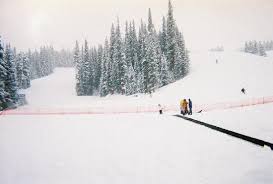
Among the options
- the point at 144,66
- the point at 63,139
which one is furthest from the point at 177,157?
the point at 144,66

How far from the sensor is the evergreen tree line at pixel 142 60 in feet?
211

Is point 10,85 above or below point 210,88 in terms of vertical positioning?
above

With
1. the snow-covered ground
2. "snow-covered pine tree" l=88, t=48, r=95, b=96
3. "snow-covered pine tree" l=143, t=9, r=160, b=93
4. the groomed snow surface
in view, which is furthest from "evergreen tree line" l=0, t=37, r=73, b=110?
the snow-covered ground

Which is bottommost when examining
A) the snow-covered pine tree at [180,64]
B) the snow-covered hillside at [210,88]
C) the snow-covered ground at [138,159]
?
the snow-covered ground at [138,159]

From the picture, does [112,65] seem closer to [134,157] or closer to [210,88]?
[210,88]

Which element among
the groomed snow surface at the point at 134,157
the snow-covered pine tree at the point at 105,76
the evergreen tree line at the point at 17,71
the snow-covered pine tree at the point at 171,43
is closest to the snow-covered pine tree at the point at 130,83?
the snow-covered pine tree at the point at 105,76

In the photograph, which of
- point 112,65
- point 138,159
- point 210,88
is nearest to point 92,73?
point 112,65

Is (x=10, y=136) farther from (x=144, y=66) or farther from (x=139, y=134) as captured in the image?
(x=144, y=66)

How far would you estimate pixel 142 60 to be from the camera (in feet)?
229

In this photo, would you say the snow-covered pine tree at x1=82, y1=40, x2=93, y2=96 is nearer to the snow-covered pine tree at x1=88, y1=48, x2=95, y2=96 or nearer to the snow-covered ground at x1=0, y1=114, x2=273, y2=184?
the snow-covered pine tree at x1=88, y1=48, x2=95, y2=96

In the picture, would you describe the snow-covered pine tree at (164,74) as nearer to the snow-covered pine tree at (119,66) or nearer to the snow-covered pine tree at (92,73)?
the snow-covered pine tree at (119,66)

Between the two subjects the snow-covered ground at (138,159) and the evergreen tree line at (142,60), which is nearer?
the snow-covered ground at (138,159)

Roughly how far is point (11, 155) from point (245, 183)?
12.3 m

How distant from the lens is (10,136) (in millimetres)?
19891
